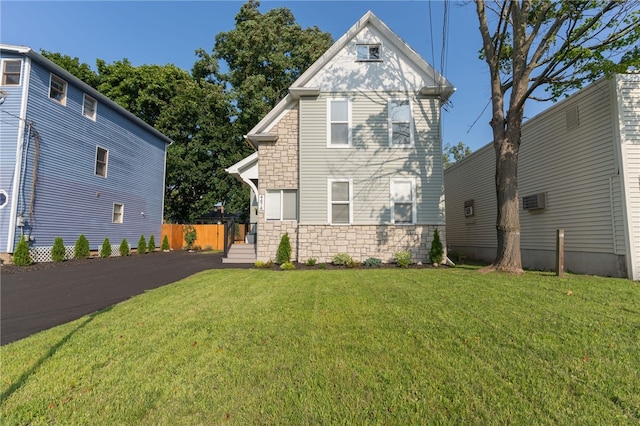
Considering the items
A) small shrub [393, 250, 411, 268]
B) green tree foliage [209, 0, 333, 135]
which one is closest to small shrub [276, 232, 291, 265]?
small shrub [393, 250, 411, 268]

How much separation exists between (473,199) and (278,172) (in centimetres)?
848

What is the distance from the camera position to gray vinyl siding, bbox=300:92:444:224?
10289mm

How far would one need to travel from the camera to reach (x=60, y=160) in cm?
1235

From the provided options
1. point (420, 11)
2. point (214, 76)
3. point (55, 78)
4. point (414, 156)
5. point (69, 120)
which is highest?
point (214, 76)

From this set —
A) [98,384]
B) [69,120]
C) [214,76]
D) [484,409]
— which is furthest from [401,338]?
[214,76]

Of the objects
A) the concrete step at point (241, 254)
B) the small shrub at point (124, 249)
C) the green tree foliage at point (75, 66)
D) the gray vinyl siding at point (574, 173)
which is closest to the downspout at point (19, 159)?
the small shrub at point (124, 249)

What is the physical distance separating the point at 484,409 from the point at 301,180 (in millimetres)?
8909

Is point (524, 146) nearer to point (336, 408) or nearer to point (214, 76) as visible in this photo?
point (336, 408)

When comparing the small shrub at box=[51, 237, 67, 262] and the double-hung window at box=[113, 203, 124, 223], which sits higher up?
the double-hung window at box=[113, 203, 124, 223]

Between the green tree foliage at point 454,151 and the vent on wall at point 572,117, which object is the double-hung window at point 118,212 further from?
the green tree foliage at point 454,151

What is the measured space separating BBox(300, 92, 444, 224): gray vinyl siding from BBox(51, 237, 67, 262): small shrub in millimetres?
9463

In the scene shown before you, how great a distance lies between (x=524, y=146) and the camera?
10039 millimetres

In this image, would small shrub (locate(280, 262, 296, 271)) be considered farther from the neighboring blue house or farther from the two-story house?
the neighboring blue house

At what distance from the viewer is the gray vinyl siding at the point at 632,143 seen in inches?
266
